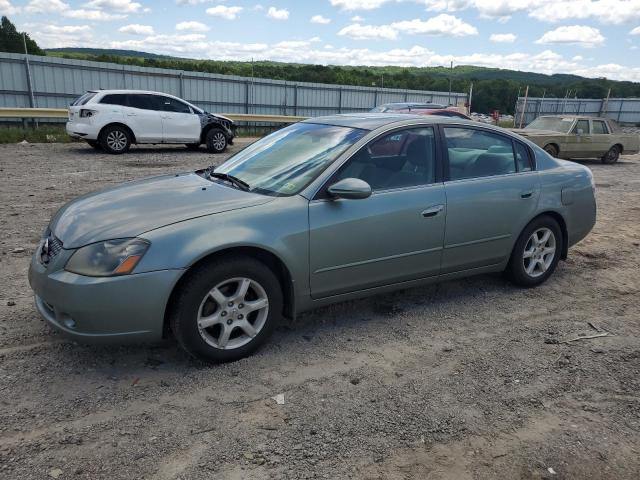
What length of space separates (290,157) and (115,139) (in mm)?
10942

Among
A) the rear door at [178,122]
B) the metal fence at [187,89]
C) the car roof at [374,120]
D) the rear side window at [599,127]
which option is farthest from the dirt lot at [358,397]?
the metal fence at [187,89]

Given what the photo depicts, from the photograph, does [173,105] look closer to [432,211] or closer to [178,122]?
[178,122]

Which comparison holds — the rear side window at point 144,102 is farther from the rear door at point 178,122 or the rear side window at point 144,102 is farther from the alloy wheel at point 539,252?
the alloy wheel at point 539,252

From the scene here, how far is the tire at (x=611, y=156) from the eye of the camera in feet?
54.6

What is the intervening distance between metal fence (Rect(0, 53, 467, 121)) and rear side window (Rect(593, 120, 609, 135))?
15.4 meters

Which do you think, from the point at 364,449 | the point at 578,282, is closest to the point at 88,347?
the point at 364,449

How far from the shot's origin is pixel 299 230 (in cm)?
353

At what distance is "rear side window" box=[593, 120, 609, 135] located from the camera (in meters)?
15.9

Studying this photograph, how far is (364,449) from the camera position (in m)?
2.68

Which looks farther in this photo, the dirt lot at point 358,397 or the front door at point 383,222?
the front door at point 383,222

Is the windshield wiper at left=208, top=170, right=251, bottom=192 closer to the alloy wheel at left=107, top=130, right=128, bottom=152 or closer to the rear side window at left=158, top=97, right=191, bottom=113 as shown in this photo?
the alloy wheel at left=107, top=130, right=128, bottom=152

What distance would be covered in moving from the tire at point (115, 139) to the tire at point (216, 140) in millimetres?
2267

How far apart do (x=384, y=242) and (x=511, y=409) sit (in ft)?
4.71

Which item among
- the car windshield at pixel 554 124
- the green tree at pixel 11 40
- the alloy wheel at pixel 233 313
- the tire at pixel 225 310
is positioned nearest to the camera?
the tire at pixel 225 310
